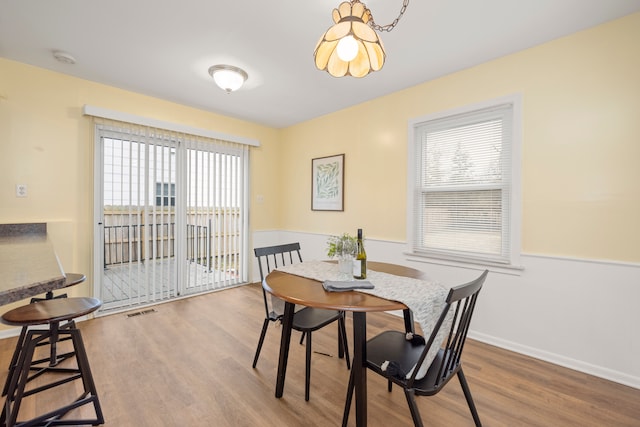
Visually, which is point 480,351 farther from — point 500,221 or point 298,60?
point 298,60

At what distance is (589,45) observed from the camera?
6.97 feet

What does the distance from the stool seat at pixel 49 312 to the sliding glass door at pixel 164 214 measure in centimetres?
165

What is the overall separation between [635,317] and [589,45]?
78.1 inches

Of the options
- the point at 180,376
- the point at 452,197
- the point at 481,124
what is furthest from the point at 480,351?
the point at 180,376

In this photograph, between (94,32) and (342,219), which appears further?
(342,219)

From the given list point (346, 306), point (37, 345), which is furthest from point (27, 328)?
point (346, 306)

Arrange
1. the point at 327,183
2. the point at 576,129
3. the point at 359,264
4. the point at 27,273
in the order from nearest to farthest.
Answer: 1. the point at 27,273
2. the point at 359,264
3. the point at 576,129
4. the point at 327,183

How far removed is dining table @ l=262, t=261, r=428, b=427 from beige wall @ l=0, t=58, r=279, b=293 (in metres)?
2.47

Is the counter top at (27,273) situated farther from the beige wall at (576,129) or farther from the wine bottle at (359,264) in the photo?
the beige wall at (576,129)

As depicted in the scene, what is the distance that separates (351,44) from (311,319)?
5.64ft

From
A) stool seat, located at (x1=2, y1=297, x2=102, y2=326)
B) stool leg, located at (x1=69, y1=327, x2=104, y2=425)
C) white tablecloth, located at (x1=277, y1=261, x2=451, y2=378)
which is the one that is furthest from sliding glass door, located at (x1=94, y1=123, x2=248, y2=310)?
white tablecloth, located at (x1=277, y1=261, x2=451, y2=378)

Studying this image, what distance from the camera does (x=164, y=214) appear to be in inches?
139

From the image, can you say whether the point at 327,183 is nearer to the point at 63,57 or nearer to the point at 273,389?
the point at 273,389

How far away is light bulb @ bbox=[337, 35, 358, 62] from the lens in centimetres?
152
